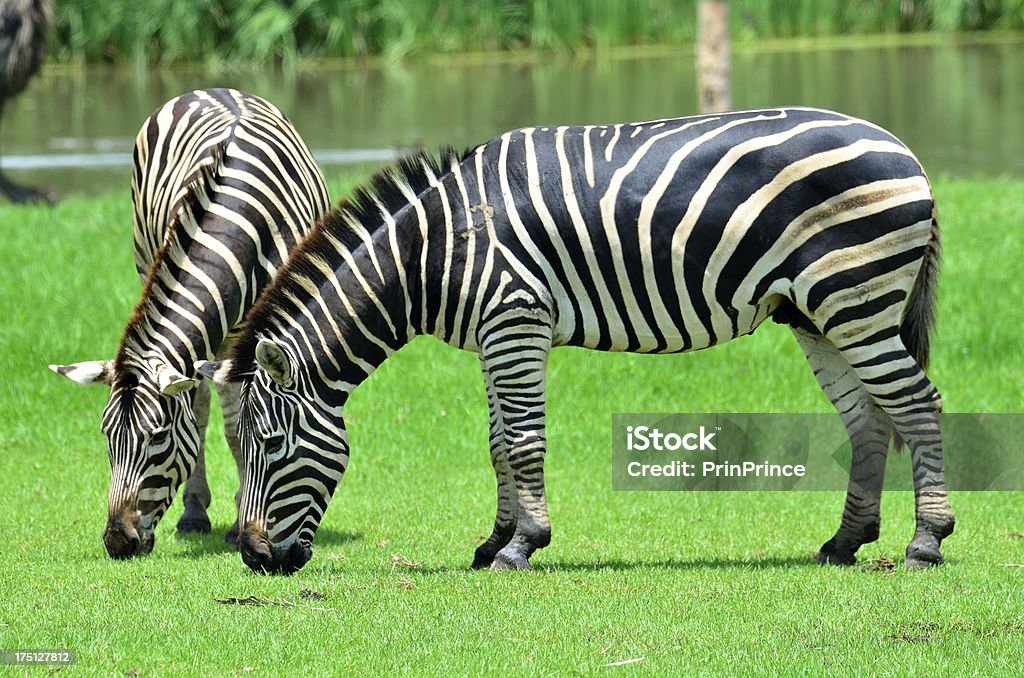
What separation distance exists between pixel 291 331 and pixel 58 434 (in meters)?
3.96

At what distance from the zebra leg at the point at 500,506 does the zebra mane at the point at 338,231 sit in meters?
1.02

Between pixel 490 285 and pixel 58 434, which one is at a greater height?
pixel 490 285

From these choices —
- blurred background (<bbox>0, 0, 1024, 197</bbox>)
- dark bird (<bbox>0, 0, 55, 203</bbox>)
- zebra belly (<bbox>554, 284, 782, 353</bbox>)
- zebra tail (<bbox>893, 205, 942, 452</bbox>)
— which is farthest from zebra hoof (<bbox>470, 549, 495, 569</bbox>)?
blurred background (<bbox>0, 0, 1024, 197</bbox>)

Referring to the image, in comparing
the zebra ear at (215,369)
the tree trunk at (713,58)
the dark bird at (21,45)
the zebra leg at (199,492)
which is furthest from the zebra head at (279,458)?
the tree trunk at (713,58)

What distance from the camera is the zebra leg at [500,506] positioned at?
7410 millimetres

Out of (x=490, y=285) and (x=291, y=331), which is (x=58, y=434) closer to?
(x=291, y=331)

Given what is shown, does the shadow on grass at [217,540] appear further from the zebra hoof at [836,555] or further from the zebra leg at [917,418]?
the zebra leg at [917,418]

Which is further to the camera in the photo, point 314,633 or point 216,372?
point 216,372

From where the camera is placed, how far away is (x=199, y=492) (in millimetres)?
8727

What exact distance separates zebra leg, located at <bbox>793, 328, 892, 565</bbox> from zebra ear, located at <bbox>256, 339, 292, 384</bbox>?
270 centimetres

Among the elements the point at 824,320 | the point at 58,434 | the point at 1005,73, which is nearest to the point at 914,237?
the point at 824,320

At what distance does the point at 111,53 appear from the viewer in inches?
1047

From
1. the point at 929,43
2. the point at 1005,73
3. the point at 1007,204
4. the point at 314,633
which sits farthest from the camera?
the point at 929,43

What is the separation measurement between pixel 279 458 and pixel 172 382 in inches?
25.6
